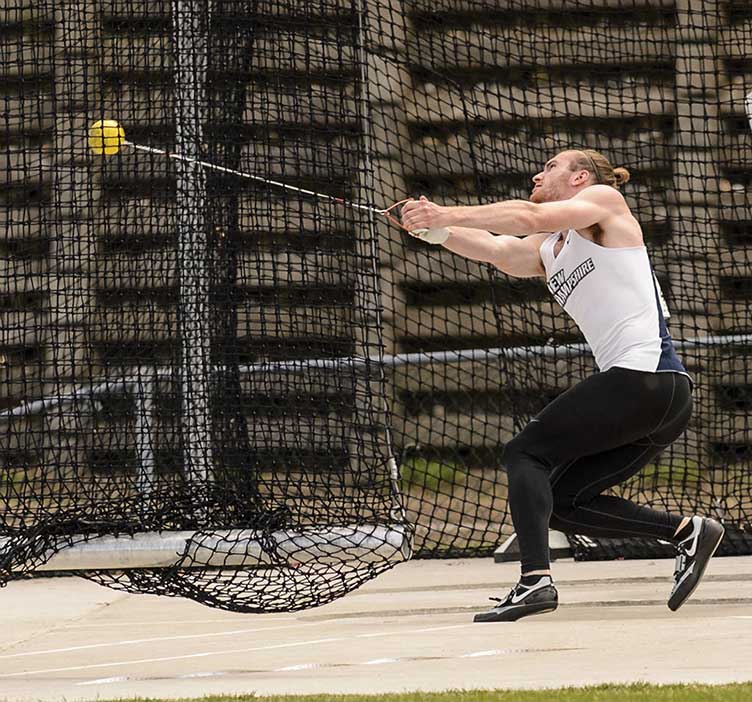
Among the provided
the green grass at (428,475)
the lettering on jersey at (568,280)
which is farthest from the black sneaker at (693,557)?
the green grass at (428,475)

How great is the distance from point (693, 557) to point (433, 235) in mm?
1475

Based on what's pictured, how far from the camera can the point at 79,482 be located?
5.85 m

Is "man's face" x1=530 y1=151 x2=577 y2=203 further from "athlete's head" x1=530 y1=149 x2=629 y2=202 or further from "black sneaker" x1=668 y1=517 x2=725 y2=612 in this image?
"black sneaker" x1=668 y1=517 x2=725 y2=612

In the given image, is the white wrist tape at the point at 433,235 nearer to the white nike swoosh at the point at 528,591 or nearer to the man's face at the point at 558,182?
the man's face at the point at 558,182

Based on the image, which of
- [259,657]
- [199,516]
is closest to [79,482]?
[199,516]

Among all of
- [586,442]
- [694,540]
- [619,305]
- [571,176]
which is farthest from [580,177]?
[694,540]

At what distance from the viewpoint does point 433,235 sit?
17.4 ft

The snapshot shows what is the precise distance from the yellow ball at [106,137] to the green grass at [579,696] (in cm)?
241

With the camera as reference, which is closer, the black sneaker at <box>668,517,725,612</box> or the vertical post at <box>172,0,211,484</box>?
the black sneaker at <box>668,517,725,612</box>

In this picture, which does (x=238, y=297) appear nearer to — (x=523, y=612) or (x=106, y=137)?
(x=106, y=137)

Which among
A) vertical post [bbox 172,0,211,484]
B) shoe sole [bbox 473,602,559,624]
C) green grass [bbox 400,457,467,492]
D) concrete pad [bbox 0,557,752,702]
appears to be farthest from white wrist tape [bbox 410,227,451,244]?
green grass [bbox 400,457,467,492]

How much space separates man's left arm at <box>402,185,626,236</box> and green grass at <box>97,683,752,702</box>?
1.57 metres

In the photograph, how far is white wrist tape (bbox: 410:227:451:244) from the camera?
521cm

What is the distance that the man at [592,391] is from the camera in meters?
5.16
